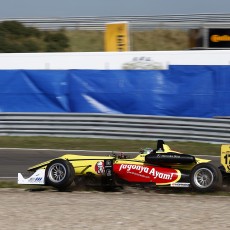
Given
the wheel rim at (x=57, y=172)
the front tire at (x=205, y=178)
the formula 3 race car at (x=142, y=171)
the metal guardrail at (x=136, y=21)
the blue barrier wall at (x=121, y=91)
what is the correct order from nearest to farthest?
the front tire at (x=205, y=178), the formula 3 race car at (x=142, y=171), the wheel rim at (x=57, y=172), the blue barrier wall at (x=121, y=91), the metal guardrail at (x=136, y=21)

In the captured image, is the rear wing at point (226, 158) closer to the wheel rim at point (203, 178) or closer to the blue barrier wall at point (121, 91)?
the wheel rim at point (203, 178)

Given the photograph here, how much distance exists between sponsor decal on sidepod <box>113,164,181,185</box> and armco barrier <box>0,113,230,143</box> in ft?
22.6

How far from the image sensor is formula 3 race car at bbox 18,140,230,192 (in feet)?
29.8

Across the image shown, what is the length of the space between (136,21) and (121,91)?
1691 cm

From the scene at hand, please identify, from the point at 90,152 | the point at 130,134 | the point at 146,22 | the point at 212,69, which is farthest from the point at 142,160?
the point at 146,22

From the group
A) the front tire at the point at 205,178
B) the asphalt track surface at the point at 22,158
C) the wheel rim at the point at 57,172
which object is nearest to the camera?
the front tire at the point at 205,178

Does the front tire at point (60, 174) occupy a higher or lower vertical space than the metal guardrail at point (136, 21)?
lower


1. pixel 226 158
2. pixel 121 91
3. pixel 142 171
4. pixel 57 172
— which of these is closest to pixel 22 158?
pixel 57 172

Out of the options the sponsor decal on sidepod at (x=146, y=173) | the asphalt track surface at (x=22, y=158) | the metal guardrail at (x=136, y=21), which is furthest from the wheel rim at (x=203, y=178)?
the metal guardrail at (x=136, y=21)

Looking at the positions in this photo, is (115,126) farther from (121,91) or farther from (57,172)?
(57,172)

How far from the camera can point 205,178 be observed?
904cm

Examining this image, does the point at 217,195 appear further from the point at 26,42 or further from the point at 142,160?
the point at 26,42

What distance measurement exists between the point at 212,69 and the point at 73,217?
11745 mm

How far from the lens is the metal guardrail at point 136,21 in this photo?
32.4m
